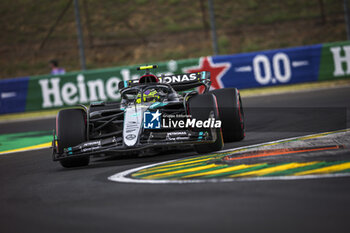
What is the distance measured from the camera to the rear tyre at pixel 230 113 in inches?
378

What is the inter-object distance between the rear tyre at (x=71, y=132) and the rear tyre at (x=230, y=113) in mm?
2304

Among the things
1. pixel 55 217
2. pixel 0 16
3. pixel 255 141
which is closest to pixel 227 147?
pixel 255 141

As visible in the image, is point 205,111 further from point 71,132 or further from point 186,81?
point 186,81

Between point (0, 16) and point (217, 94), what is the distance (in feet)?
126

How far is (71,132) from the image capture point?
8539 mm

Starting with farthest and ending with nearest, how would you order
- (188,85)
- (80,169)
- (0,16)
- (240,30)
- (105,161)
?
(0,16) → (240,30) → (188,85) → (105,161) → (80,169)

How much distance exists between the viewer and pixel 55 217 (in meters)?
5.24

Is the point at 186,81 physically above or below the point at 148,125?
above

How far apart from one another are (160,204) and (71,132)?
351 cm

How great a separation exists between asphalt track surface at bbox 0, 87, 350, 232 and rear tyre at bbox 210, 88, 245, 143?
1582 millimetres

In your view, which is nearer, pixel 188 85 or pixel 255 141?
pixel 255 141

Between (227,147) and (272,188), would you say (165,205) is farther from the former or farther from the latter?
(227,147)

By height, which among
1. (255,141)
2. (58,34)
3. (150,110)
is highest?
(58,34)

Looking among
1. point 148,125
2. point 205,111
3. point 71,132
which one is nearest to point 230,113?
point 205,111
